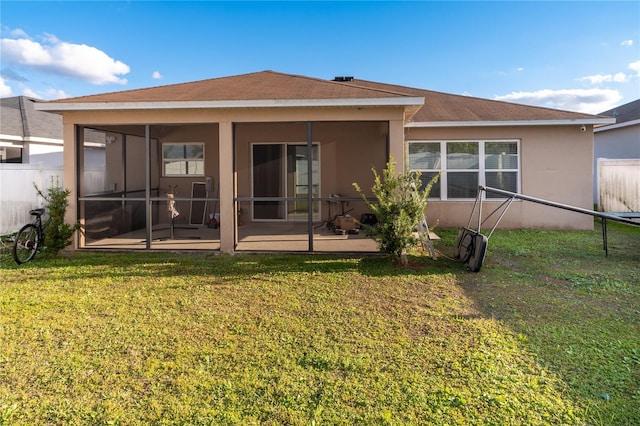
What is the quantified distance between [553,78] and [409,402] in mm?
16525

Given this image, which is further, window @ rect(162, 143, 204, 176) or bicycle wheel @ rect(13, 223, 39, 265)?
window @ rect(162, 143, 204, 176)

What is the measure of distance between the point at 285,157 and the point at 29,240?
6.15 meters

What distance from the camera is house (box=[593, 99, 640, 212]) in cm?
1182

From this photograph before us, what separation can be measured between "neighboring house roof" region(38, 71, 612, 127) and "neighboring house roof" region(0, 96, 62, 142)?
30.6 ft

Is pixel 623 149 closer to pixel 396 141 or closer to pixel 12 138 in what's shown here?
pixel 396 141

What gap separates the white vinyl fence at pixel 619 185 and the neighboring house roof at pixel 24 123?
762 inches

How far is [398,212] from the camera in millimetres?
6004

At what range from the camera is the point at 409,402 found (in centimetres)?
259

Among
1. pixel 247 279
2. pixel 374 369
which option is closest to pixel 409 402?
pixel 374 369

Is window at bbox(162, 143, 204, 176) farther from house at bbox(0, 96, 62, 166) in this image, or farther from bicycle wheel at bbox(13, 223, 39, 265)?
house at bbox(0, 96, 62, 166)

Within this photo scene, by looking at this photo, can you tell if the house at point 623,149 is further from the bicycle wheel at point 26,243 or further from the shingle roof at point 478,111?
the bicycle wheel at point 26,243

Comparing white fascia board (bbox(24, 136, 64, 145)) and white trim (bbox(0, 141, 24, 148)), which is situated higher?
white fascia board (bbox(24, 136, 64, 145))

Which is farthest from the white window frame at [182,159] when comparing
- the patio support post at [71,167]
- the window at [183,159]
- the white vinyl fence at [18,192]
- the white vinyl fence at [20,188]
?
the patio support post at [71,167]

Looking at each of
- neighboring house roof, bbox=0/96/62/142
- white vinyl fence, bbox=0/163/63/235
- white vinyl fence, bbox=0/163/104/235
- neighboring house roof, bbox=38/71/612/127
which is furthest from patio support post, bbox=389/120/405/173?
neighboring house roof, bbox=0/96/62/142
